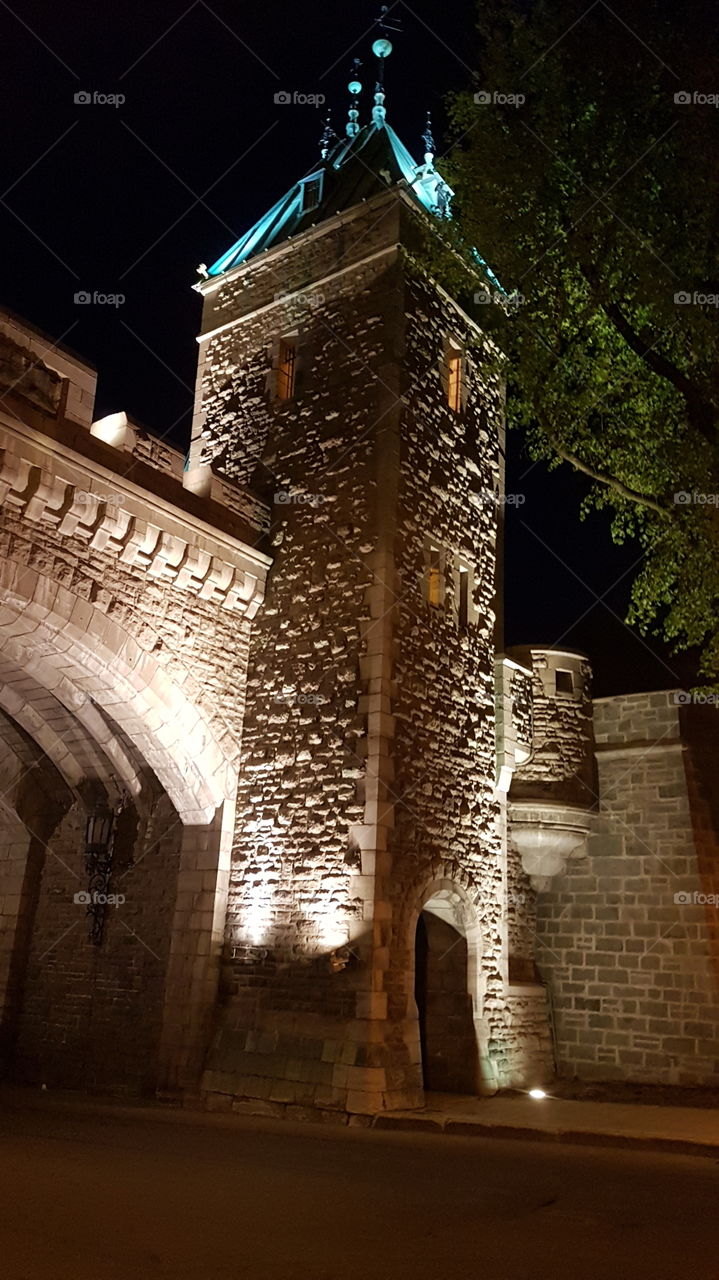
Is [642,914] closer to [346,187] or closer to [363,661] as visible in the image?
[363,661]

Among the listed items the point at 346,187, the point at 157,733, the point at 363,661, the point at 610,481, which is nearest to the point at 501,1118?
the point at 363,661

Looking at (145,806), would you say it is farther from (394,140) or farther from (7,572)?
(394,140)

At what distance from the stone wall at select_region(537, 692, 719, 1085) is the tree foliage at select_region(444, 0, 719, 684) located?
3220 millimetres

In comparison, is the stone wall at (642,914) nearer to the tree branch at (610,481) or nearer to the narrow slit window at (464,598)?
the narrow slit window at (464,598)

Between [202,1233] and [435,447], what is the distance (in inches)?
345

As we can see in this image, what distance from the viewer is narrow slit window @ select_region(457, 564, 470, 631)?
1131cm

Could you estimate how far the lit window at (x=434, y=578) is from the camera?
1088 cm

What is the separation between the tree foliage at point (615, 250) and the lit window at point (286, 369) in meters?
2.77

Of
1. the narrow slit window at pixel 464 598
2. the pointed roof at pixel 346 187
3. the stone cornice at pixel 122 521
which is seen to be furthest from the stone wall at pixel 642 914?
the pointed roof at pixel 346 187

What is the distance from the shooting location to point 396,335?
10789 millimetres

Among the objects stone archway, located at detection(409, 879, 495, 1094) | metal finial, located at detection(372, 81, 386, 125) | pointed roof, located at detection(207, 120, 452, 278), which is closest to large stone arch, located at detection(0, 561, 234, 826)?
stone archway, located at detection(409, 879, 495, 1094)

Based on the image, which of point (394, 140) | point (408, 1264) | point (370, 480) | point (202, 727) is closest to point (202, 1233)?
point (408, 1264)

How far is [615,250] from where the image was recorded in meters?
8.51

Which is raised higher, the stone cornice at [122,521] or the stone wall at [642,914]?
the stone cornice at [122,521]
